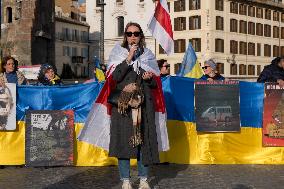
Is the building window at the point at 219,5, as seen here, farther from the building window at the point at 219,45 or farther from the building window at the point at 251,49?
the building window at the point at 251,49

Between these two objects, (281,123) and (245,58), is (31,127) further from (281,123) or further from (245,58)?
(245,58)

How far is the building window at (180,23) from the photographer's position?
2579 inches

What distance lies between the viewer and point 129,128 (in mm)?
Result: 6574

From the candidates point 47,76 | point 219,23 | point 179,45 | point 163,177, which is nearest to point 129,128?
point 163,177

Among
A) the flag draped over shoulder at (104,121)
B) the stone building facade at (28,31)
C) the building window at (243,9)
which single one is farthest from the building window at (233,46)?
the flag draped over shoulder at (104,121)

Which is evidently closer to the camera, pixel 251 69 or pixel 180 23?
pixel 180 23

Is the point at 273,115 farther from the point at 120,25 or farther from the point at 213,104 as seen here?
the point at 120,25

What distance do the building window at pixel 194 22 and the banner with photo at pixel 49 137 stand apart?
56529mm

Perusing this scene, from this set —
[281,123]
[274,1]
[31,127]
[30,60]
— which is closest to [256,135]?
[281,123]

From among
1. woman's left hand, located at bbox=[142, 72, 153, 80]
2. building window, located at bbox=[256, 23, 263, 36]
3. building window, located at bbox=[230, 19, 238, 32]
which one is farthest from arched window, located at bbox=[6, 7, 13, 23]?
woman's left hand, located at bbox=[142, 72, 153, 80]

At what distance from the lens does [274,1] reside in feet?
247

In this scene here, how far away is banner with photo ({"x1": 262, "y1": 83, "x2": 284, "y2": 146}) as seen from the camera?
9.17 metres

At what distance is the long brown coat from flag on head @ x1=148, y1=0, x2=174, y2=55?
10.5 feet

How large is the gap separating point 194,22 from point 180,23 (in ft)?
5.61
